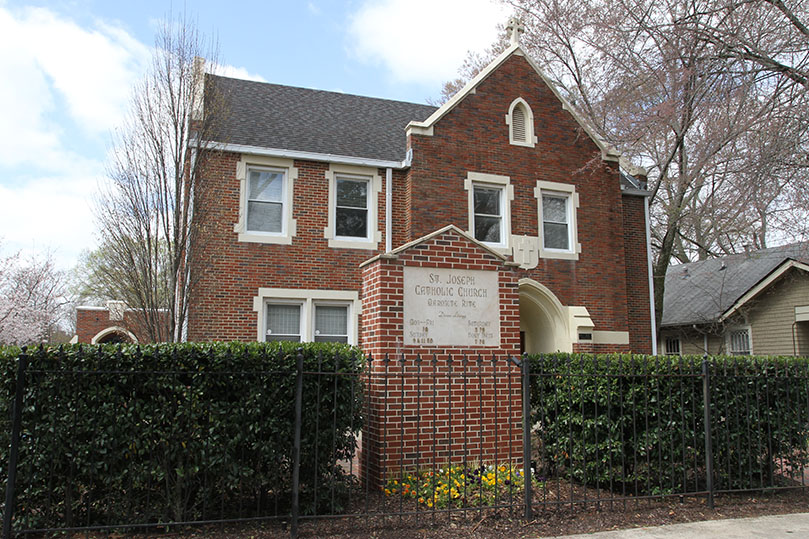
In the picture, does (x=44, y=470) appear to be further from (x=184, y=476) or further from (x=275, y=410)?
(x=275, y=410)

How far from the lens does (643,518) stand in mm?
6250

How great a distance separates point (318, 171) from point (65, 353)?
872 centimetres

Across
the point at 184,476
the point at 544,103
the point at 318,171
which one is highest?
the point at 544,103

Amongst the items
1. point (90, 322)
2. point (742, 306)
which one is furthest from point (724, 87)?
point (90, 322)

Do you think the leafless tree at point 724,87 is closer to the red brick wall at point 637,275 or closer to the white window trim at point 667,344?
the red brick wall at point 637,275

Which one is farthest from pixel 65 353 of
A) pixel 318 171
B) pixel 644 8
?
pixel 644 8

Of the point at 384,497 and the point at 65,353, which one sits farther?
the point at 384,497

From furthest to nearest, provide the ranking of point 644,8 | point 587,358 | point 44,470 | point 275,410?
point 644,8
point 587,358
point 275,410
point 44,470

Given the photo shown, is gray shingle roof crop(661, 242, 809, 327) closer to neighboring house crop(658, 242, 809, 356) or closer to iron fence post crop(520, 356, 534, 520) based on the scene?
neighboring house crop(658, 242, 809, 356)

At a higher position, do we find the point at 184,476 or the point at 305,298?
the point at 305,298

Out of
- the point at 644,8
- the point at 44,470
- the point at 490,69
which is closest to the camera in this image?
the point at 44,470

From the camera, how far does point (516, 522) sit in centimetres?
595

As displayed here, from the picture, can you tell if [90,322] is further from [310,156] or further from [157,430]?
[157,430]

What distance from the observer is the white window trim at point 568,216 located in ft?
47.6
